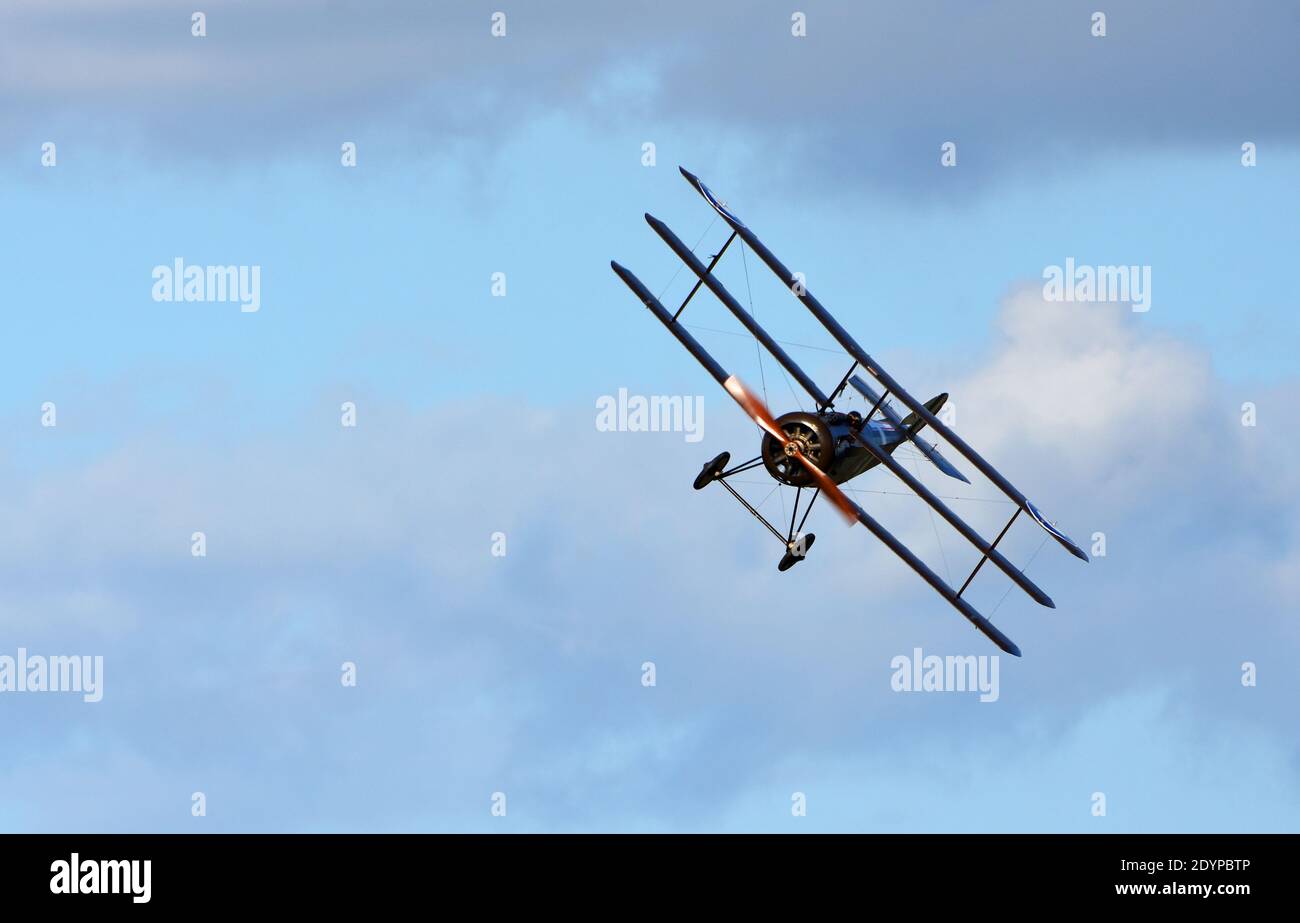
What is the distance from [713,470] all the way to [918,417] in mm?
5852

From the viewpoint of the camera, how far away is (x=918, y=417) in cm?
11244

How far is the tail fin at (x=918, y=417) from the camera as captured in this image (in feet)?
370

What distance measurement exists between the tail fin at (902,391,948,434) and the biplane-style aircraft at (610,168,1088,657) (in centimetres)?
11

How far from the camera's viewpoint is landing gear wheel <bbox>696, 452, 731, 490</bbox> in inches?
4353

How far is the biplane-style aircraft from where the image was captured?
109688mm

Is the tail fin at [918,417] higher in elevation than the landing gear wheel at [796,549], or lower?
higher

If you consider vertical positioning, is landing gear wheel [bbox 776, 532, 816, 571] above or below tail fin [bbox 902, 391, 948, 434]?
below

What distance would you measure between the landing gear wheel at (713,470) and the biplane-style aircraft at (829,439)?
3 centimetres

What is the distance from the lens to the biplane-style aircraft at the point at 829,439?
110 metres

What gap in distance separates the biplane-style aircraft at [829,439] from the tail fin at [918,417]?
0.11 meters
